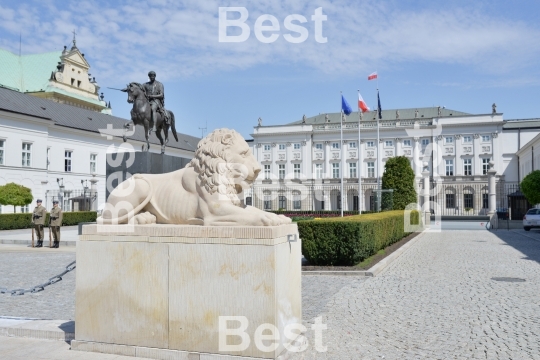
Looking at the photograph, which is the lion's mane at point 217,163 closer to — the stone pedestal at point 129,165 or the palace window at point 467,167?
the stone pedestal at point 129,165

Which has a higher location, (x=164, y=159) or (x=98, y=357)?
(x=164, y=159)

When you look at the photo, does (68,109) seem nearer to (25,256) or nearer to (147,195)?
(25,256)

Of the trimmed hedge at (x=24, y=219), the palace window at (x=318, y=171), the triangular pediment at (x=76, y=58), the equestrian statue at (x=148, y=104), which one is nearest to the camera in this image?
the equestrian statue at (x=148, y=104)

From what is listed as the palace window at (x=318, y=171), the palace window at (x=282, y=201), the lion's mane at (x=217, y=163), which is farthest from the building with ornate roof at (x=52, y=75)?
the lion's mane at (x=217, y=163)

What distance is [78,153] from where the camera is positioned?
158 feet

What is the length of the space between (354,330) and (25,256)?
12.4 m

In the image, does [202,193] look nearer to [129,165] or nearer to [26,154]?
[129,165]

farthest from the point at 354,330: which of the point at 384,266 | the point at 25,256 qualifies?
the point at 25,256

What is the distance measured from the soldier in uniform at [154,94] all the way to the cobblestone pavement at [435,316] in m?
6.28

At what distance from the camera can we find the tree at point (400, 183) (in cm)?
2738

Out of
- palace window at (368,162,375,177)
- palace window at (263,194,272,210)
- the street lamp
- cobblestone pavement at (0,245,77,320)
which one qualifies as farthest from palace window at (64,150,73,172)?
Result: palace window at (368,162,375,177)

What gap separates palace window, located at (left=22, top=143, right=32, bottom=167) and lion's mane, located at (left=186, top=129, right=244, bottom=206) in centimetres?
4142

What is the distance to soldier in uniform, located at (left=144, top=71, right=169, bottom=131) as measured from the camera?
516 inches

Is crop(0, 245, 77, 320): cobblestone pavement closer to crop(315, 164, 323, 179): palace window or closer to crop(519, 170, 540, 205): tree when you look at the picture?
crop(519, 170, 540, 205): tree
